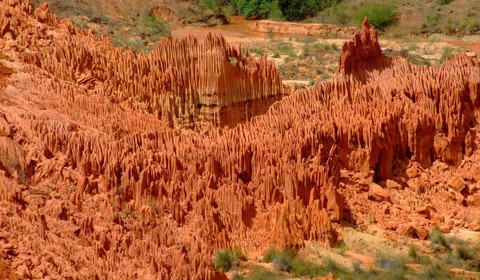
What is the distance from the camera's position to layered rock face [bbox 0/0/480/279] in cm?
1003

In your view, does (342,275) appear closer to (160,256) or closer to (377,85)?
(160,256)

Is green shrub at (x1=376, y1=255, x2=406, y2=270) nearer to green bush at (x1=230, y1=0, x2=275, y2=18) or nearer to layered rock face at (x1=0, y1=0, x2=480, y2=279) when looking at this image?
layered rock face at (x1=0, y1=0, x2=480, y2=279)

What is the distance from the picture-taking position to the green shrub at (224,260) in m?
11.1

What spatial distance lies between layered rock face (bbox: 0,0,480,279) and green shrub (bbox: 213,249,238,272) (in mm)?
219

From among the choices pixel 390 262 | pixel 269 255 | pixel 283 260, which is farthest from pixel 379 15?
pixel 283 260

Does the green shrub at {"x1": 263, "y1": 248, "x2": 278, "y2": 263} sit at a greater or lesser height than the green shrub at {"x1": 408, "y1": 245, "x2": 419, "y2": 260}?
greater

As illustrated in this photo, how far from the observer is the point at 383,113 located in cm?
1467

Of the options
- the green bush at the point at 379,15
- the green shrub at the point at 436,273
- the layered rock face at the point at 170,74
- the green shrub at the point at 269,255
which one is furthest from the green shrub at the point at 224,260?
the green bush at the point at 379,15

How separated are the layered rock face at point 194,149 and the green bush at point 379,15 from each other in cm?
2268

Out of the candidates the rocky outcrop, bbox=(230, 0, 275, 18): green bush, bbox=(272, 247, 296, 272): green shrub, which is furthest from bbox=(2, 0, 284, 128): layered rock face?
bbox=(230, 0, 275, 18): green bush

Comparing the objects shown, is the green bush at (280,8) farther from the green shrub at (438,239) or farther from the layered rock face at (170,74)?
the green shrub at (438,239)

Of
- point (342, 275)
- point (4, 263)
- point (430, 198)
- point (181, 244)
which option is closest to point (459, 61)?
point (430, 198)

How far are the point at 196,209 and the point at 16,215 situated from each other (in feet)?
9.78

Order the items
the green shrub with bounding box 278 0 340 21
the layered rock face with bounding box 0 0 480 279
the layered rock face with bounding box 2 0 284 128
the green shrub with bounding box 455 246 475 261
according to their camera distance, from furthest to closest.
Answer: the green shrub with bounding box 278 0 340 21 → the layered rock face with bounding box 2 0 284 128 → the green shrub with bounding box 455 246 475 261 → the layered rock face with bounding box 0 0 480 279
